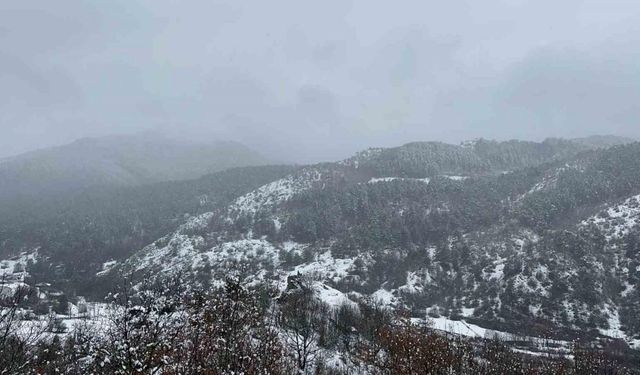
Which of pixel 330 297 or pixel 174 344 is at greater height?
pixel 174 344

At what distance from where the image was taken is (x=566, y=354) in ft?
449

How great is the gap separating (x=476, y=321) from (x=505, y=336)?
83.3 feet

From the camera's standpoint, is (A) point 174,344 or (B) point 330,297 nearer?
(A) point 174,344

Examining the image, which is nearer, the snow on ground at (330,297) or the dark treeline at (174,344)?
the dark treeline at (174,344)

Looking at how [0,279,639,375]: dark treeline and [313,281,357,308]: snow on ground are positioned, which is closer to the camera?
[0,279,639,375]: dark treeline

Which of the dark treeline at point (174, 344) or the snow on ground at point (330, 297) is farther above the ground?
the dark treeline at point (174, 344)

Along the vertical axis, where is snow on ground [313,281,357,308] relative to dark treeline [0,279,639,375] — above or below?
below

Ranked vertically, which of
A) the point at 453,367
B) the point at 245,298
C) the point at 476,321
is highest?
the point at 245,298

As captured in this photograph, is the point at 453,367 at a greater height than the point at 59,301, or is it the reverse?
the point at 453,367

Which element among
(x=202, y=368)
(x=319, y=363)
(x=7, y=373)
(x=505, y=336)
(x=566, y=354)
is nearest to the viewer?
(x=7, y=373)

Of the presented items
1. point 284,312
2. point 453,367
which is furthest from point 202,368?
point 284,312

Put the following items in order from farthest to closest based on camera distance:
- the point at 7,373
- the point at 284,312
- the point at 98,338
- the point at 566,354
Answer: the point at 566,354, the point at 284,312, the point at 98,338, the point at 7,373

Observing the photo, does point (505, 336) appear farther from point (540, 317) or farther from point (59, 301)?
point (59, 301)

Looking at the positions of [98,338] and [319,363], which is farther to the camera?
[319,363]
